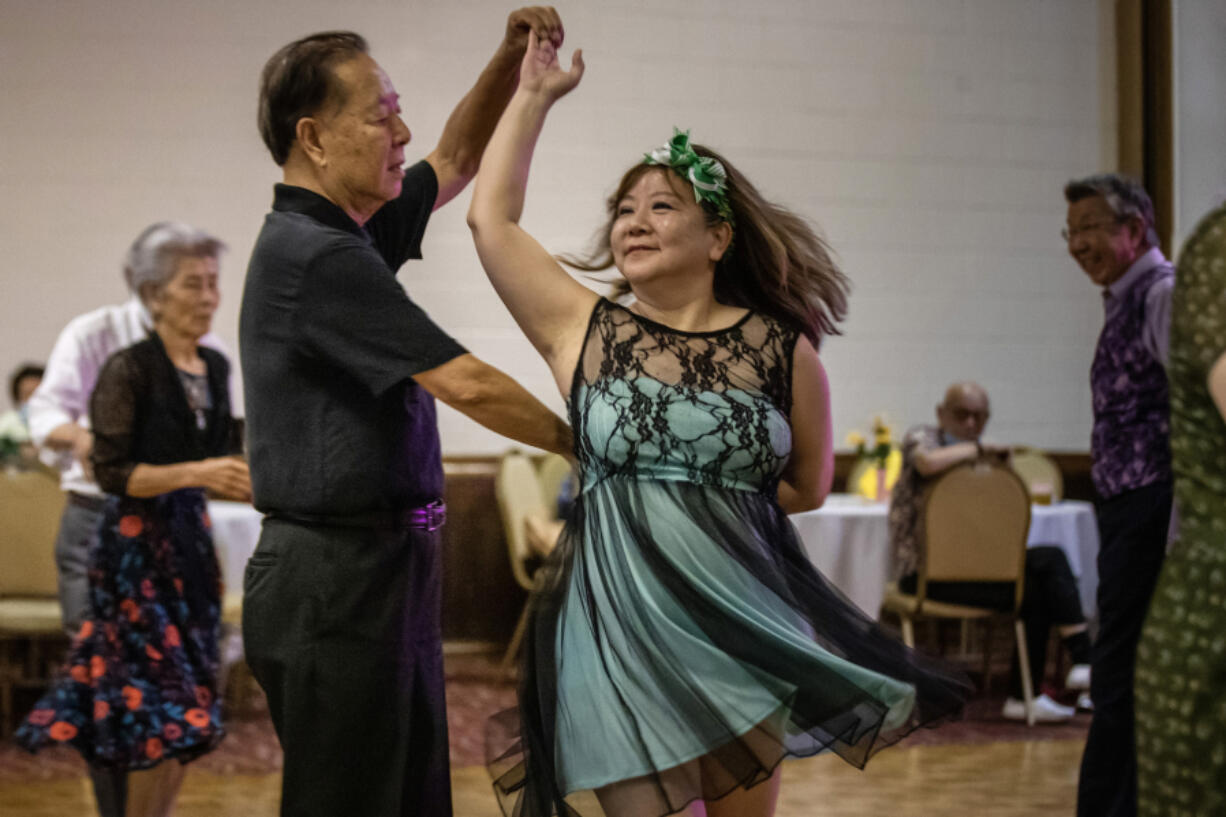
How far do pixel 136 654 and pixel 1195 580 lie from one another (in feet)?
6.90

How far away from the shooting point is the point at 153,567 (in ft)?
8.81

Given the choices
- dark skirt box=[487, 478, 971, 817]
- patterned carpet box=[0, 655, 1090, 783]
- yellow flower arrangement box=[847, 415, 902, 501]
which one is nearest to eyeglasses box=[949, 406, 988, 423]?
yellow flower arrangement box=[847, 415, 902, 501]

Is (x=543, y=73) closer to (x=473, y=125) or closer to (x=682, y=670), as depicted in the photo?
(x=473, y=125)

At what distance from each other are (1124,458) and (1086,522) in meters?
2.79

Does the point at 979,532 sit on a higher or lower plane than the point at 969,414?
Answer: lower

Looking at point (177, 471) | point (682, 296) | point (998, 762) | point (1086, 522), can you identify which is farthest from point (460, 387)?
point (1086, 522)

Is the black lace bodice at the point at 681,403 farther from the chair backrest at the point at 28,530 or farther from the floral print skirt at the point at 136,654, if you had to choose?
the chair backrest at the point at 28,530

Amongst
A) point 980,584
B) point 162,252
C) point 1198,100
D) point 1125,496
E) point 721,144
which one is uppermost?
point 1198,100

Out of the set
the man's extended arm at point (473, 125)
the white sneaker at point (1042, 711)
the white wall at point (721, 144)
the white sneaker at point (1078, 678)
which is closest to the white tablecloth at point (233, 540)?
the white wall at point (721, 144)

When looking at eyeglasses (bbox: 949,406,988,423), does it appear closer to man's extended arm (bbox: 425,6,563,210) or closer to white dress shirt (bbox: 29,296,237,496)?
white dress shirt (bbox: 29,296,237,496)

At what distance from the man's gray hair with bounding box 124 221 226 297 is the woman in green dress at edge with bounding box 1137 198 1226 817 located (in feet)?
6.65

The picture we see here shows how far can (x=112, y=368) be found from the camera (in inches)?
103

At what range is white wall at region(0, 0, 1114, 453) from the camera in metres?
5.98

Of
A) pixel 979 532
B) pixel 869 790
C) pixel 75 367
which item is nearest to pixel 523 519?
pixel 979 532
